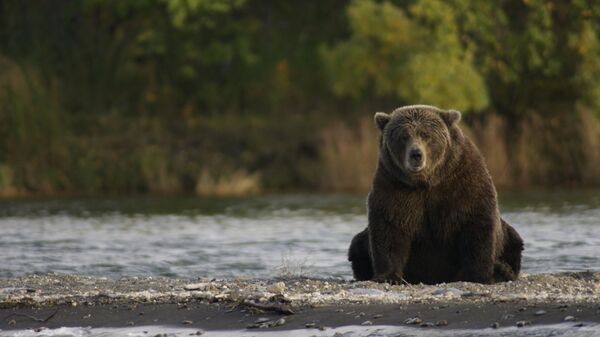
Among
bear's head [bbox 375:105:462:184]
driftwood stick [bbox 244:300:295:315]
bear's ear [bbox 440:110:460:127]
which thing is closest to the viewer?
driftwood stick [bbox 244:300:295:315]

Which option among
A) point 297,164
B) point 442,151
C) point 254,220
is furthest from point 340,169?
point 442,151

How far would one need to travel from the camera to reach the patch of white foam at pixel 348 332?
8.70m

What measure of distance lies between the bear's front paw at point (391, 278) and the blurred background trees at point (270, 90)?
2188 cm

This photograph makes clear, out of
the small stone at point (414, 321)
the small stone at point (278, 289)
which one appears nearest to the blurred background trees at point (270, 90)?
the small stone at point (278, 289)

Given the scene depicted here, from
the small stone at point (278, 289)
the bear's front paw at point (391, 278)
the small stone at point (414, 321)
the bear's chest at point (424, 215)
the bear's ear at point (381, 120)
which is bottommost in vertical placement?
the bear's front paw at point (391, 278)

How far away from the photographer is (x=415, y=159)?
11.1 meters

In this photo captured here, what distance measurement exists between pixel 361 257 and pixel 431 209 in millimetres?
1221

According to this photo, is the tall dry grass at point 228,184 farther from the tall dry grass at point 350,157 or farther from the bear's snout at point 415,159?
the bear's snout at point 415,159

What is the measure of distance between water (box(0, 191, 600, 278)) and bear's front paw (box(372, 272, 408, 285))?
207cm

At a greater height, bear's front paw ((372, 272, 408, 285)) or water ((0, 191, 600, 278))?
bear's front paw ((372, 272, 408, 285))

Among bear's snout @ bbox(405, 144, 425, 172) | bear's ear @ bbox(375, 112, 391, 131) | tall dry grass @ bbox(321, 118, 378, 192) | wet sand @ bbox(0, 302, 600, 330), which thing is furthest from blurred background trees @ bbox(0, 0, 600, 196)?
wet sand @ bbox(0, 302, 600, 330)

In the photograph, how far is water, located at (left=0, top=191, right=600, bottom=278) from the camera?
1591cm

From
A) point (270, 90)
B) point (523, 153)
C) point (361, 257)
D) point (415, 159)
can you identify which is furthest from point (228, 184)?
point (415, 159)

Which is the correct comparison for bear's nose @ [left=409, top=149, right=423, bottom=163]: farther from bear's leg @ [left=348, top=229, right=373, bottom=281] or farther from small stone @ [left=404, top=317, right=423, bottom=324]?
small stone @ [left=404, top=317, right=423, bottom=324]
